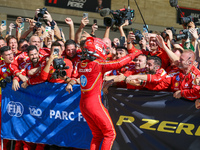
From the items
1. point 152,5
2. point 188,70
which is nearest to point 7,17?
point 152,5

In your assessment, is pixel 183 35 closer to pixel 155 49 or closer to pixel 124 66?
pixel 155 49

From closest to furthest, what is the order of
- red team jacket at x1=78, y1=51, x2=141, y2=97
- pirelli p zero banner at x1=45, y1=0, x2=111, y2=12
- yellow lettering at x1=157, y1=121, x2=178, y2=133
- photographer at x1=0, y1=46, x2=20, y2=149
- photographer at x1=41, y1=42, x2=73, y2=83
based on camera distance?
yellow lettering at x1=157, y1=121, x2=178, y2=133 < red team jacket at x1=78, y1=51, x2=141, y2=97 < photographer at x1=41, y1=42, x2=73, y2=83 < photographer at x1=0, y1=46, x2=20, y2=149 < pirelli p zero banner at x1=45, y1=0, x2=111, y2=12

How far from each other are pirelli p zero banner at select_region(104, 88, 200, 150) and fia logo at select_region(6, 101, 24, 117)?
2.04m

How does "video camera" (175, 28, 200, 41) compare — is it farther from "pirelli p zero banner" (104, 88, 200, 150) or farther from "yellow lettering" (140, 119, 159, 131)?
"yellow lettering" (140, 119, 159, 131)

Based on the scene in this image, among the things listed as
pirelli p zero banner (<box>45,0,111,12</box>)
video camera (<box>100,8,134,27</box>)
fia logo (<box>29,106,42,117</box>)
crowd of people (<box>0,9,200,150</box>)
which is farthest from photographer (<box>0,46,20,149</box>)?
pirelli p zero banner (<box>45,0,111,12</box>)

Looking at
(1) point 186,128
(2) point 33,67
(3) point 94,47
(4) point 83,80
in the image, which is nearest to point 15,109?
(2) point 33,67

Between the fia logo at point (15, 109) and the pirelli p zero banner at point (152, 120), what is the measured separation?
2045mm

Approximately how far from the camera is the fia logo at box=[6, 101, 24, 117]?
20.1 feet

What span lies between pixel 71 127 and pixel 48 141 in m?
0.62

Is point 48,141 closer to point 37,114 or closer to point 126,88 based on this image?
point 37,114

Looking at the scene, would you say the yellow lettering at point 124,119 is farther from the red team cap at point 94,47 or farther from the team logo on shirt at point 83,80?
the red team cap at point 94,47

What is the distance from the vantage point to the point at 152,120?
480 centimetres

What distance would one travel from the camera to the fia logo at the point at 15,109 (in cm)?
613

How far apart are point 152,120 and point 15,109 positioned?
3.02m
